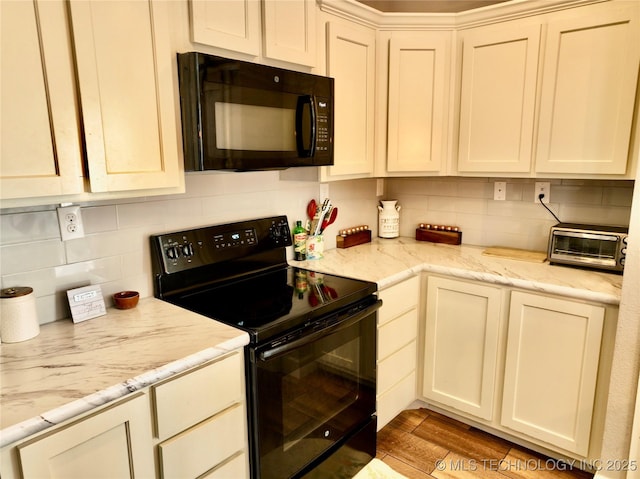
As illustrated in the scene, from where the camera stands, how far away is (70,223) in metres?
1.49

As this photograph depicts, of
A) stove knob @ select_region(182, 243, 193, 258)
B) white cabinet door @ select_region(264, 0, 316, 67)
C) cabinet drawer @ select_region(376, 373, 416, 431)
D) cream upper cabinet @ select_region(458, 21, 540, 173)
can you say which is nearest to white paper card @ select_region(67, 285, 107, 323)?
stove knob @ select_region(182, 243, 193, 258)

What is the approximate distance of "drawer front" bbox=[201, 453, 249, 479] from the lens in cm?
134

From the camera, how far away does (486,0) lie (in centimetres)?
234

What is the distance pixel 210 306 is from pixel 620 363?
1596 millimetres

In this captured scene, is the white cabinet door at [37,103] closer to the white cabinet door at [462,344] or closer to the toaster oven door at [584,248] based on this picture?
the white cabinet door at [462,344]

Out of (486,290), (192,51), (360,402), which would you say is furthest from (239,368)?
(486,290)

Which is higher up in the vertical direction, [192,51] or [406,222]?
[192,51]

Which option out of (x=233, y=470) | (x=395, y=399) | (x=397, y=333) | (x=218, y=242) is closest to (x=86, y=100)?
(x=218, y=242)

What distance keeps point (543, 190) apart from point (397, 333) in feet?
3.64

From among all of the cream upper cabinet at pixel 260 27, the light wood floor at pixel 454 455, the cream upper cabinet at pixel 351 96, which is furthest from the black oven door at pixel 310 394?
the cream upper cabinet at pixel 260 27

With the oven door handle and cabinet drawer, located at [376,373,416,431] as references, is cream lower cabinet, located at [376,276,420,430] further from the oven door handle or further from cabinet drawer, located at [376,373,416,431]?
the oven door handle

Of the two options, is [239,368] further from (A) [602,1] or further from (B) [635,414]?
(A) [602,1]

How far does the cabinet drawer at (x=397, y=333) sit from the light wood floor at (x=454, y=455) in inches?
19.1

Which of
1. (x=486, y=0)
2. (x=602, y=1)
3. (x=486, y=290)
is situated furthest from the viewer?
(x=486, y=0)
